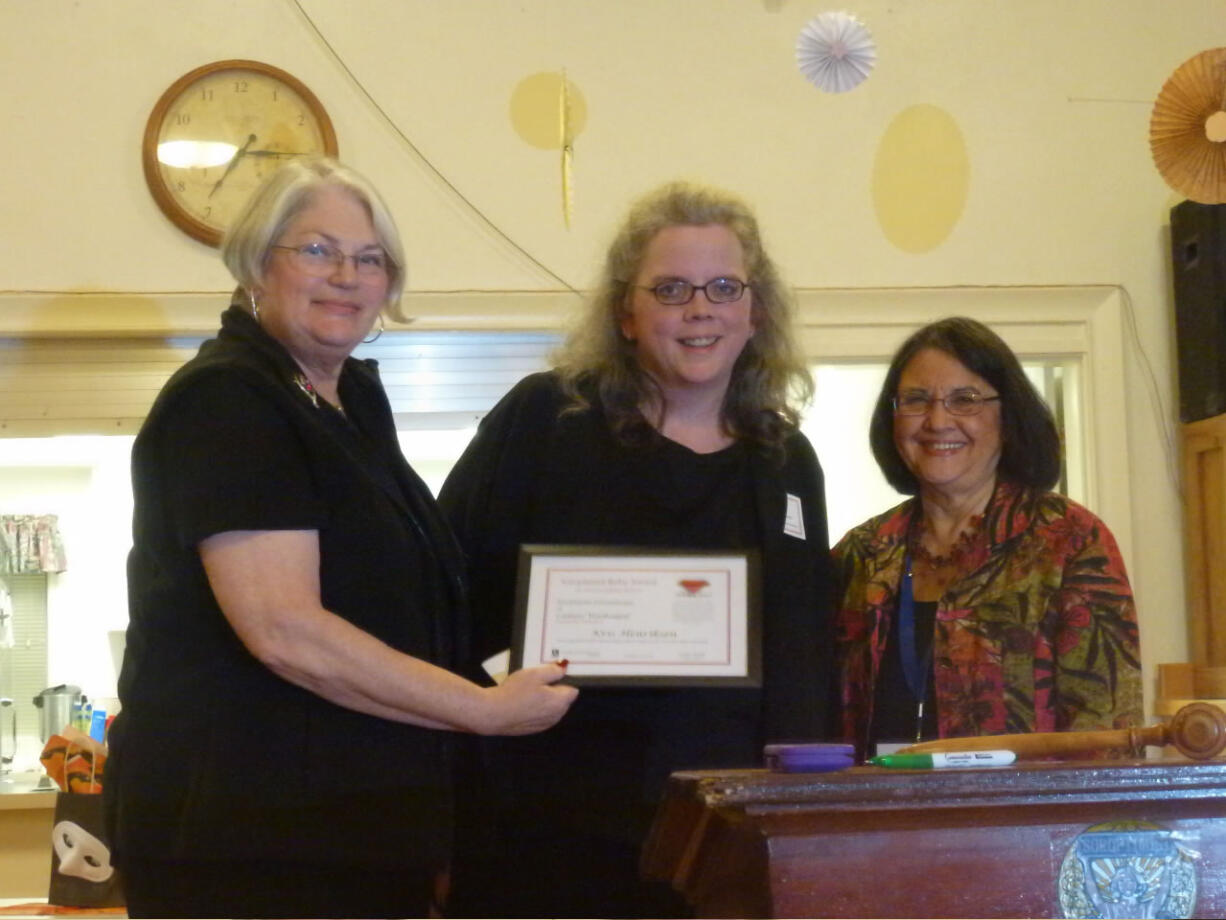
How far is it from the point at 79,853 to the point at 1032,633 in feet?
6.17

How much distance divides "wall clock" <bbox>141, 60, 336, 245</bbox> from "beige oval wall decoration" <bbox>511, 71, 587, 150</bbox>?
49 centimetres

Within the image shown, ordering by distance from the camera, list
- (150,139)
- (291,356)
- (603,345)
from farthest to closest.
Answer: (150,139), (603,345), (291,356)

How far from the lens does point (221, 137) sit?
12.5 ft

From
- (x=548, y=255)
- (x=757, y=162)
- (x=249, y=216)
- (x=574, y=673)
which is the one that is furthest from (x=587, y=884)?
(x=757, y=162)

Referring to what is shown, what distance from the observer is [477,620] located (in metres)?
2.07

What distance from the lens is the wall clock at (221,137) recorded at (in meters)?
3.78

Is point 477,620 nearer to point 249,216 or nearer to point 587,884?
point 587,884

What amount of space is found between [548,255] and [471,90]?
18.9 inches

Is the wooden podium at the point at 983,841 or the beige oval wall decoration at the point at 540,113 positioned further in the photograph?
the beige oval wall decoration at the point at 540,113

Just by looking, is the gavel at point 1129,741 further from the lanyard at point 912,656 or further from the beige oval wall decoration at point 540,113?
the beige oval wall decoration at point 540,113

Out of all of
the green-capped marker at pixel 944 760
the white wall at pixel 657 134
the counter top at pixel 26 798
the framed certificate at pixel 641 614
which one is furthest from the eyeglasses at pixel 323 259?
the counter top at pixel 26 798

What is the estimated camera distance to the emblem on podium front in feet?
3.01

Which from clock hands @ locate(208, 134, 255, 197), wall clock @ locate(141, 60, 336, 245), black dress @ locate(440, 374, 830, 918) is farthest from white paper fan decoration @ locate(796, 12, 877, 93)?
black dress @ locate(440, 374, 830, 918)

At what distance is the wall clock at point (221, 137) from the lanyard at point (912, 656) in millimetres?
2236
